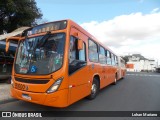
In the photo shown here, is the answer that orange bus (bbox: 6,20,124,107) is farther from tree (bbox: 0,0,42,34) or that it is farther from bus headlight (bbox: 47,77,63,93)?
tree (bbox: 0,0,42,34)

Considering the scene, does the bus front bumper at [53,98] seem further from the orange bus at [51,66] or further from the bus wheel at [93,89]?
the bus wheel at [93,89]

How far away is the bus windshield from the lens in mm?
5770

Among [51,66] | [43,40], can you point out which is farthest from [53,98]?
[43,40]

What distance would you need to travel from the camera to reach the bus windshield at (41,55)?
577 cm

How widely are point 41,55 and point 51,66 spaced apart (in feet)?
1.98

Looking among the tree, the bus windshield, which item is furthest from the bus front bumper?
the tree

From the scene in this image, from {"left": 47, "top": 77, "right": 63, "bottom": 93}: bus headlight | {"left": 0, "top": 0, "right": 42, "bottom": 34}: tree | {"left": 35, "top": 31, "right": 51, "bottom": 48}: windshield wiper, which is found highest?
{"left": 0, "top": 0, "right": 42, "bottom": 34}: tree

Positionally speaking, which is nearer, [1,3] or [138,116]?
[138,116]

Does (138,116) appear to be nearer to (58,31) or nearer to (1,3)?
(58,31)

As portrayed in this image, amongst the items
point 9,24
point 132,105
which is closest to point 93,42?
point 132,105

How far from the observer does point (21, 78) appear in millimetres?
6168

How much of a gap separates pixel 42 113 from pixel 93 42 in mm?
4050

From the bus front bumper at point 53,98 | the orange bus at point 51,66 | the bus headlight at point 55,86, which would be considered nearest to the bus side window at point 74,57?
the orange bus at point 51,66

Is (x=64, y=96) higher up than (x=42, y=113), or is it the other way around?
(x=64, y=96)
